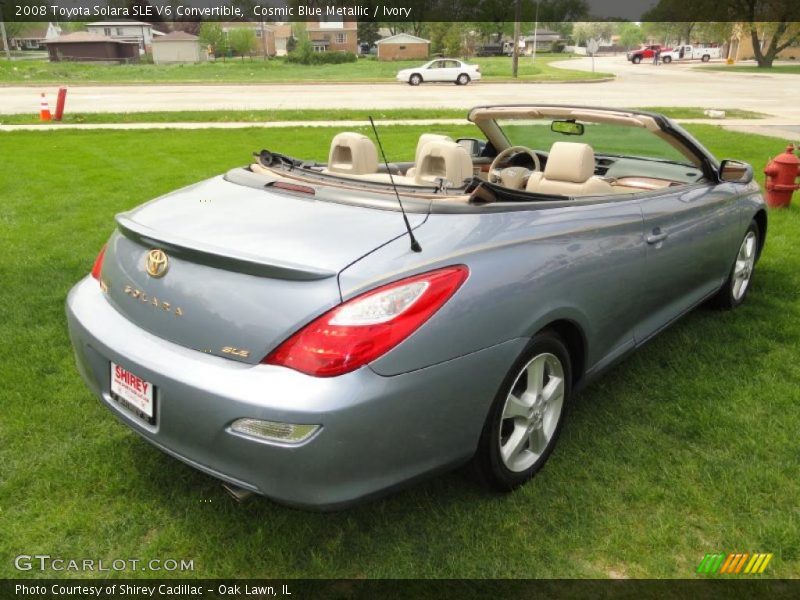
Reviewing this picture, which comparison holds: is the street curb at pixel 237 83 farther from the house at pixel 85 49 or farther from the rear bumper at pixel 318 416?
the house at pixel 85 49

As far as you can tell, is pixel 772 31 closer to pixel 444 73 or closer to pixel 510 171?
pixel 444 73

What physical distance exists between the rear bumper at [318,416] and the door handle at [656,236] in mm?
1240

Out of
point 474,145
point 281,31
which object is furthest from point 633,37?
point 474,145

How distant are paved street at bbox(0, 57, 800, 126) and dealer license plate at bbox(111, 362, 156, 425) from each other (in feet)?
56.2

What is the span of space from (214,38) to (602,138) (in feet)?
257

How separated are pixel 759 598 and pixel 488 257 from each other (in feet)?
4.71

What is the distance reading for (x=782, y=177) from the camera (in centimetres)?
701

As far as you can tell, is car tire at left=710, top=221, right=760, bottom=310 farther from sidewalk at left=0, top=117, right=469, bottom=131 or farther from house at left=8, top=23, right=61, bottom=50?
house at left=8, top=23, right=61, bottom=50

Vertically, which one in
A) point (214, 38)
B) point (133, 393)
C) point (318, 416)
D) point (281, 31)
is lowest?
point (133, 393)

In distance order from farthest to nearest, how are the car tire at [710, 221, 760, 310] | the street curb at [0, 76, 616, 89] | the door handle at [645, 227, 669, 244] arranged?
the street curb at [0, 76, 616, 89]
the car tire at [710, 221, 760, 310]
the door handle at [645, 227, 669, 244]

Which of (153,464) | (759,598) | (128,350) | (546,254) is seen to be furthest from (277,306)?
(759,598)

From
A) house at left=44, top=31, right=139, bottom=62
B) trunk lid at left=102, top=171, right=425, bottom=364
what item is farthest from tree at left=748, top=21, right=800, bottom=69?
house at left=44, top=31, right=139, bottom=62

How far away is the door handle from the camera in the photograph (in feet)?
10.5

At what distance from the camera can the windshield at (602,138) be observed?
3815mm
